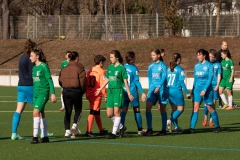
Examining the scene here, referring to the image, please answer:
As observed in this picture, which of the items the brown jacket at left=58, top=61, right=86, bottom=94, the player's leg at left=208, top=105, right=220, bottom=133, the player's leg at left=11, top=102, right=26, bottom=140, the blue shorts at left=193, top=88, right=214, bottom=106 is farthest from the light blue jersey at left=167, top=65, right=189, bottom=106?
the player's leg at left=11, top=102, right=26, bottom=140

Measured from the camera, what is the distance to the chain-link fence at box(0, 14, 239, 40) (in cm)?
5175

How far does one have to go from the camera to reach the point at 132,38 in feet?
181

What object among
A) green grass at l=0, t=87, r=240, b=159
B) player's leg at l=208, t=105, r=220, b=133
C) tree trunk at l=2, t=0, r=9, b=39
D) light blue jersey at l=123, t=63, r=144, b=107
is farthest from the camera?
tree trunk at l=2, t=0, r=9, b=39

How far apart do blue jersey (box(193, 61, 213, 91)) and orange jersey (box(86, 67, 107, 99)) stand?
2.13 metres

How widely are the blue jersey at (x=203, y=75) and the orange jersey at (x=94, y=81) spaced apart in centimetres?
213

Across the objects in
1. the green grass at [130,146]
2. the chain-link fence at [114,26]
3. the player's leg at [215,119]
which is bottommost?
the green grass at [130,146]

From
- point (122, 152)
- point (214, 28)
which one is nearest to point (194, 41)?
point (214, 28)

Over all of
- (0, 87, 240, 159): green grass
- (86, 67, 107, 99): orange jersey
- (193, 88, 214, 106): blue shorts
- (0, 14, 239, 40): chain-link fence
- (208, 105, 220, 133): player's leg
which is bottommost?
(0, 87, 240, 159): green grass

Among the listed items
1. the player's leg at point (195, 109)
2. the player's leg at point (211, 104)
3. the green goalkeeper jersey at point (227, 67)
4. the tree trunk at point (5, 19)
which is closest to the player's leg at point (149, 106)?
the player's leg at point (195, 109)

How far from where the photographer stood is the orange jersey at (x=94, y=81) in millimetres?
15227

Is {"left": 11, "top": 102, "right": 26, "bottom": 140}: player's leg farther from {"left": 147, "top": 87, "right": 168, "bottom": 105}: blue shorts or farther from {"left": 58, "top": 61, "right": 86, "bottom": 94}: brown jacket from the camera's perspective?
{"left": 147, "top": 87, "right": 168, "bottom": 105}: blue shorts

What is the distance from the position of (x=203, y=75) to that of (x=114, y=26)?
132 ft

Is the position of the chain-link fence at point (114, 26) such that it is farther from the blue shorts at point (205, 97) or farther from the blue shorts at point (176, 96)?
the blue shorts at point (176, 96)

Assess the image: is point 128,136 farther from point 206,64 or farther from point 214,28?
point 214,28
